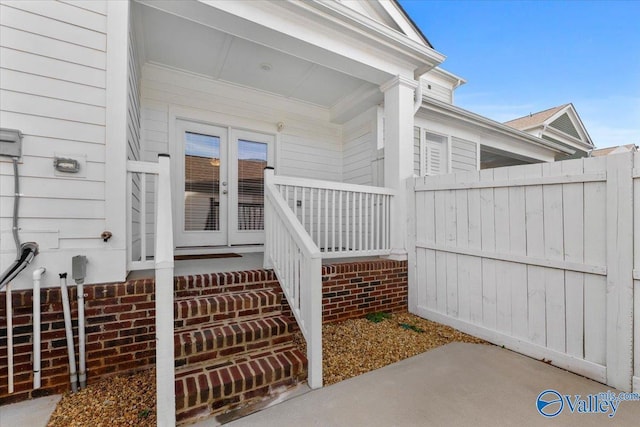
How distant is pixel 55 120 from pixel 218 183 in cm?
226

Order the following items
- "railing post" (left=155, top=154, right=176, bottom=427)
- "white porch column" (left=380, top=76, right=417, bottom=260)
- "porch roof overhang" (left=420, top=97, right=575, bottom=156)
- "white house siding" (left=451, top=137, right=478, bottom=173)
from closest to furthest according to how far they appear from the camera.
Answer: "railing post" (left=155, top=154, right=176, bottom=427) < "white porch column" (left=380, top=76, right=417, bottom=260) < "porch roof overhang" (left=420, top=97, right=575, bottom=156) < "white house siding" (left=451, top=137, right=478, bottom=173)

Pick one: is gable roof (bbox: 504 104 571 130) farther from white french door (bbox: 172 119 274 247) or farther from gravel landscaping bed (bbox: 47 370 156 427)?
gravel landscaping bed (bbox: 47 370 156 427)

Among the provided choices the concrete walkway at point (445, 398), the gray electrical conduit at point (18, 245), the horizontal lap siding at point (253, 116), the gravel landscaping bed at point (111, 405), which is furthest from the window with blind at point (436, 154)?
the gray electrical conduit at point (18, 245)

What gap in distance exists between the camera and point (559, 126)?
31.4 feet

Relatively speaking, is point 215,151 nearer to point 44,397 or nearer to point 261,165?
point 261,165

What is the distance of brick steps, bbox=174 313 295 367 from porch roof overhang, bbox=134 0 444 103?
2847 mm

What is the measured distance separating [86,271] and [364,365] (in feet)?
7.54

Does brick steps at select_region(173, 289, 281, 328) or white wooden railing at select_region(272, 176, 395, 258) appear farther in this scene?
white wooden railing at select_region(272, 176, 395, 258)

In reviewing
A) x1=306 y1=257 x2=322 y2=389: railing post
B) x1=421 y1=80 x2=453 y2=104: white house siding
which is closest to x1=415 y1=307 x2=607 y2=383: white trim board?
x1=306 y1=257 x2=322 y2=389: railing post

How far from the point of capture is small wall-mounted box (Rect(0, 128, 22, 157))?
71.8 inches

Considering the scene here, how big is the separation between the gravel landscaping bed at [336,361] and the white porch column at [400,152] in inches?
39.0

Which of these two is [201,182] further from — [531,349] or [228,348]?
[531,349]

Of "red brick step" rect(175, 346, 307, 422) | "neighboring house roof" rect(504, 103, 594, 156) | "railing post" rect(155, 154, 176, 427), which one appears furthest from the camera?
"neighboring house roof" rect(504, 103, 594, 156)

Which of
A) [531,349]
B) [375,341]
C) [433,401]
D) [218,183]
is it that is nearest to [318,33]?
[218,183]
